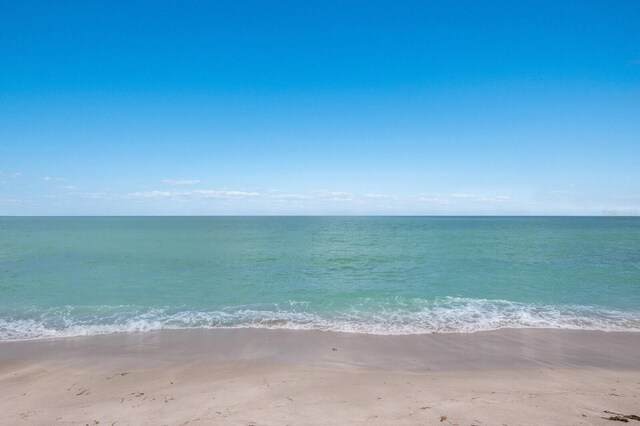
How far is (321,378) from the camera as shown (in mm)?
7605

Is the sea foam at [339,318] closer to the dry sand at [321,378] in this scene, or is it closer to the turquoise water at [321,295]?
the turquoise water at [321,295]

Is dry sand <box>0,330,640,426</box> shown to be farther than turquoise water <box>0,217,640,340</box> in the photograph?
No

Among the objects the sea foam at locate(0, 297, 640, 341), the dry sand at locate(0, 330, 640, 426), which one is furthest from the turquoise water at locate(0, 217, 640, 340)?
the dry sand at locate(0, 330, 640, 426)

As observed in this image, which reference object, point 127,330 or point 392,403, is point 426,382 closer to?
point 392,403

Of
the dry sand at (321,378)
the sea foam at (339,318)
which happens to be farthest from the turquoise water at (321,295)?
the dry sand at (321,378)

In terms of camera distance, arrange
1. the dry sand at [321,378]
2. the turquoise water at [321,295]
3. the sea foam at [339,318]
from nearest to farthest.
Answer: the dry sand at [321,378] < the sea foam at [339,318] < the turquoise water at [321,295]

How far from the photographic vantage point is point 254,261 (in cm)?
2844

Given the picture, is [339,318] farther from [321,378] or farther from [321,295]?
[321,378]

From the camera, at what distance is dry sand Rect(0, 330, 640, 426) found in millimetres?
5809

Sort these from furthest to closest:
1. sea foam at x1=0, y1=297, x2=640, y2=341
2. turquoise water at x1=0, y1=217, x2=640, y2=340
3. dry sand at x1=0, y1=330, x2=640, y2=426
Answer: turquoise water at x1=0, y1=217, x2=640, y2=340 < sea foam at x1=0, y1=297, x2=640, y2=341 < dry sand at x1=0, y1=330, x2=640, y2=426

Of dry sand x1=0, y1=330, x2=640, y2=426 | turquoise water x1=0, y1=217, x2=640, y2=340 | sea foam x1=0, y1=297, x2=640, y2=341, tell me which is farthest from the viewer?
turquoise water x1=0, y1=217, x2=640, y2=340

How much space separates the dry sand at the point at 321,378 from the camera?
5809 millimetres

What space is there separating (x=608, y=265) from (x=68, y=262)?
47.0 metres

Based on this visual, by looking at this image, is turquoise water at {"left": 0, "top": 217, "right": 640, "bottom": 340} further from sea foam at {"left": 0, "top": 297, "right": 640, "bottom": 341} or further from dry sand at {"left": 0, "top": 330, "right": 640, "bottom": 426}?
dry sand at {"left": 0, "top": 330, "right": 640, "bottom": 426}
